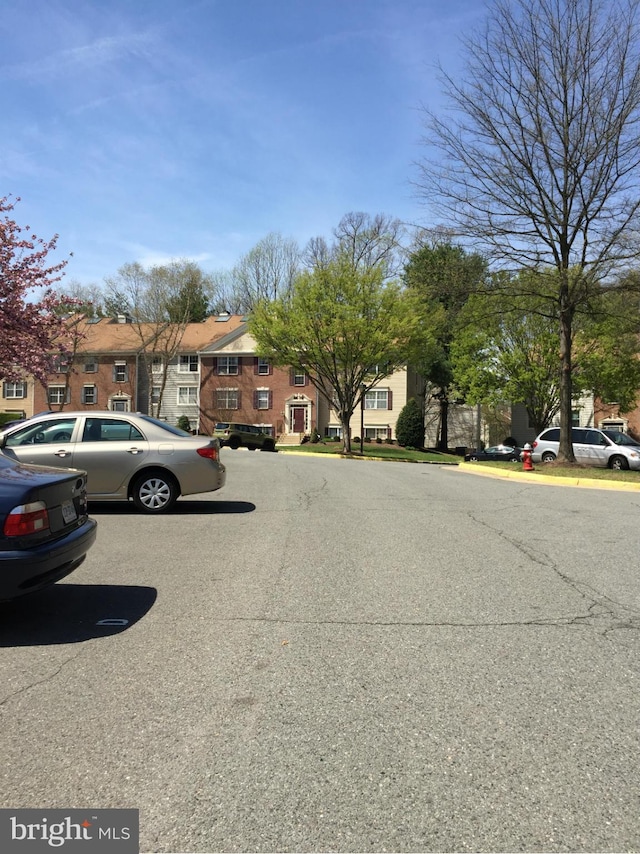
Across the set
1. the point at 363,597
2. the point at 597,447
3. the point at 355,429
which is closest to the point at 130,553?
the point at 363,597

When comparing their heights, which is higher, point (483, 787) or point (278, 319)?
point (278, 319)

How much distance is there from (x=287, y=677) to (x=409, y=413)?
44373 millimetres

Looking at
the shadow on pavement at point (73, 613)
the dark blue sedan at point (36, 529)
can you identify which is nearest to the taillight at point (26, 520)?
the dark blue sedan at point (36, 529)

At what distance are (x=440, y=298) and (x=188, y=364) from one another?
32.8 m

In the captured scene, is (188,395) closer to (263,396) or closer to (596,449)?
(263,396)

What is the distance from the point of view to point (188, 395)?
53938mm

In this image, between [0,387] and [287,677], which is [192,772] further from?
[0,387]

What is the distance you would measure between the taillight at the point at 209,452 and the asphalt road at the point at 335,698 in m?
2.74

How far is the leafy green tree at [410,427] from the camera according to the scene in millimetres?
47688

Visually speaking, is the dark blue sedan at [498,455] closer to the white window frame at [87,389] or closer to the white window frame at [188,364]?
the white window frame at [188,364]

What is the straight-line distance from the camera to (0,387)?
53.8 meters

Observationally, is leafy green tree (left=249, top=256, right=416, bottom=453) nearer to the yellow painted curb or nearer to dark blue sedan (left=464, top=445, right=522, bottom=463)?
dark blue sedan (left=464, top=445, right=522, bottom=463)

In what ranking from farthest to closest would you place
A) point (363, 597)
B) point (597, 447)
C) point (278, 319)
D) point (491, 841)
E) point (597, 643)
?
point (278, 319) < point (597, 447) < point (363, 597) < point (597, 643) < point (491, 841)

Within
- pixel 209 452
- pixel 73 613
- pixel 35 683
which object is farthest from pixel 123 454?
pixel 35 683
